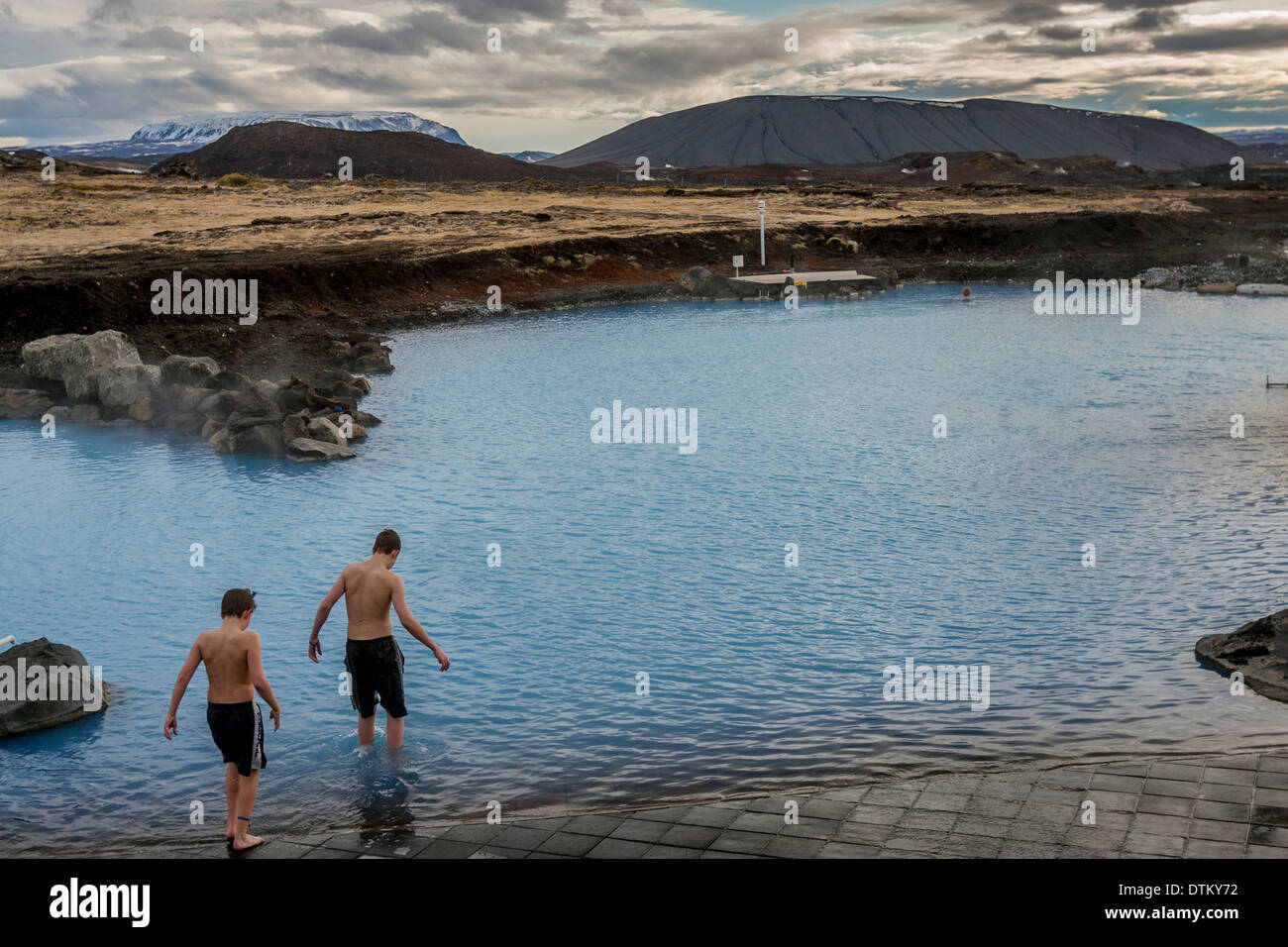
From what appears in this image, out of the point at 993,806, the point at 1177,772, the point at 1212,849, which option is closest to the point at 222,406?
the point at 993,806

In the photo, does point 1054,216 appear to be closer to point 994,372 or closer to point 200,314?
point 994,372

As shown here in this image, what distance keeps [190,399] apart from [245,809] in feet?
56.4

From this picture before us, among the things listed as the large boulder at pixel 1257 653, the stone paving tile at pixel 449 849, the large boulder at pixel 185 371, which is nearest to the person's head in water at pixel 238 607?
the stone paving tile at pixel 449 849

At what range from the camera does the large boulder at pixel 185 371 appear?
75.9 feet

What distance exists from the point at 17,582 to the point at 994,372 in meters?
20.7

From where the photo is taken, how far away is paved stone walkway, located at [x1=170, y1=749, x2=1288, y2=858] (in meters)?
6.25

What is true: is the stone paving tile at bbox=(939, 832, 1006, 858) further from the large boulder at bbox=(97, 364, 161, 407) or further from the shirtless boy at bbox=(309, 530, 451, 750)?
the large boulder at bbox=(97, 364, 161, 407)

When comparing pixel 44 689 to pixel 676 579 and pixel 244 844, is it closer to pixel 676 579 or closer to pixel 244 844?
pixel 244 844

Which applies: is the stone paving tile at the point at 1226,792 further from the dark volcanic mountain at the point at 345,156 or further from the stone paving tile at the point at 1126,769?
the dark volcanic mountain at the point at 345,156

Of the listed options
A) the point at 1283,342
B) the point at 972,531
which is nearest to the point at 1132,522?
the point at 972,531

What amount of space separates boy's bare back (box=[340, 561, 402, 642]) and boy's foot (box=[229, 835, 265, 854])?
1.81m
